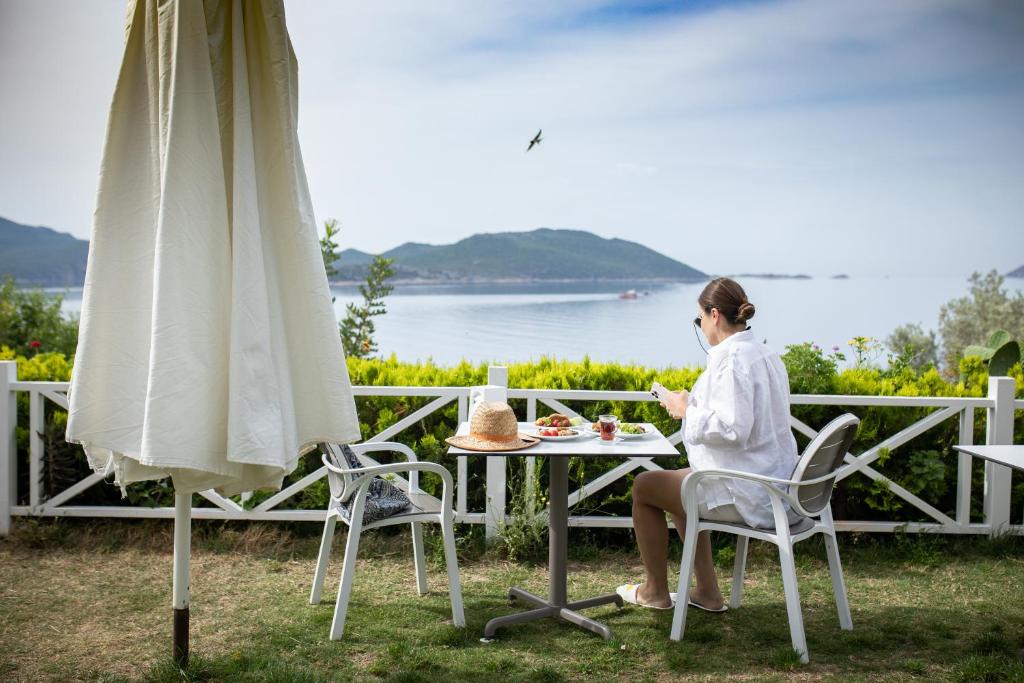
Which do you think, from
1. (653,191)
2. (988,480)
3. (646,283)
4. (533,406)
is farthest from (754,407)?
(653,191)

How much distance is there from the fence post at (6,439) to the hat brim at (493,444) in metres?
2.76

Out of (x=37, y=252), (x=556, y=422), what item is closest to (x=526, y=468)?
(x=556, y=422)

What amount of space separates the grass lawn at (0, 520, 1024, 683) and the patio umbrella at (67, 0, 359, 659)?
3.25 ft

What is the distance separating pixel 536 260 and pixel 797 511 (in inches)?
973

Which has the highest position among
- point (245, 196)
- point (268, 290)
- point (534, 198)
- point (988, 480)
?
point (534, 198)

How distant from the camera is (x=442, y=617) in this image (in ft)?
12.4

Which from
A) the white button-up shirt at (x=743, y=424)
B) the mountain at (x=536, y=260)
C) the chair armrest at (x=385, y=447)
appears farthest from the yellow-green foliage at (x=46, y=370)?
the mountain at (x=536, y=260)

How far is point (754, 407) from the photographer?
345 centimetres

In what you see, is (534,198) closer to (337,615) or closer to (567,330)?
(567,330)

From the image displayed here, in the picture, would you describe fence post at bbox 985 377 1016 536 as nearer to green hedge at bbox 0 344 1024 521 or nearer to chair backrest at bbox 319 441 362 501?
green hedge at bbox 0 344 1024 521

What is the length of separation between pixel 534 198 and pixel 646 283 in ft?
27.6

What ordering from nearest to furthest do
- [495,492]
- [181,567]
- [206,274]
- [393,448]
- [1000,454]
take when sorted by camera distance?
[206,274]
[181,567]
[1000,454]
[393,448]
[495,492]

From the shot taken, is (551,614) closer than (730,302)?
No

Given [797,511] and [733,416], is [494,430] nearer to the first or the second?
[733,416]
